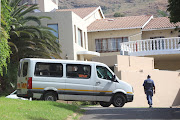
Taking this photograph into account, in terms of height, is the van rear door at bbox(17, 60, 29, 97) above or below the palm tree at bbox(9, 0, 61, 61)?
below

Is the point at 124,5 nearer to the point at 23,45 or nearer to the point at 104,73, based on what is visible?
the point at 23,45

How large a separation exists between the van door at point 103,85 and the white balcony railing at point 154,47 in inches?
569

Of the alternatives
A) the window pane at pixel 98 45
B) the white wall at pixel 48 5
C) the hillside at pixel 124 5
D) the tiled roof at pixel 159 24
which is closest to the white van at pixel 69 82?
the tiled roof at pixel 159 24

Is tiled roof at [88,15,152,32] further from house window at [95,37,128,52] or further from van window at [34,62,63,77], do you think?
van window at [34,62,63,77]

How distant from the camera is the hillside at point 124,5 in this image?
11444 cm

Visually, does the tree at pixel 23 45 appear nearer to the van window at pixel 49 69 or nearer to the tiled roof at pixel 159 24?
the van window at pixel 49 69

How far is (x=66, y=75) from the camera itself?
2033cm

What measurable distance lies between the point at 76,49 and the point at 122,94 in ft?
49.2

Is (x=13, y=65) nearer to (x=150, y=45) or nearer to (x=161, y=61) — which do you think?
(x=150, y=45)

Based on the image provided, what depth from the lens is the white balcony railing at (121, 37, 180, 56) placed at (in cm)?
3556

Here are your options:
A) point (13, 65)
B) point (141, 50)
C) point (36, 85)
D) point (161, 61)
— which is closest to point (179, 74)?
point (141, 50)

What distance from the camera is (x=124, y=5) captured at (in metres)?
124

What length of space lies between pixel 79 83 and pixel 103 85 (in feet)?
3.92

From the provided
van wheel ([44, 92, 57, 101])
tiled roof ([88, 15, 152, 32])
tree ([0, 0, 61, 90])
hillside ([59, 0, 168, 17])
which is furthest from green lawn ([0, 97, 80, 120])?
hillside ([59, 0, 168, 17])
